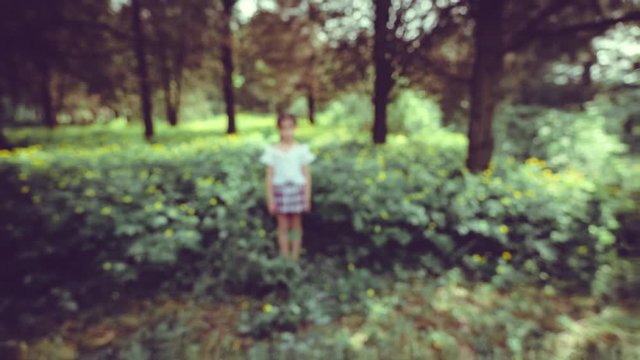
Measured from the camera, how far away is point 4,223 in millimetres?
3912

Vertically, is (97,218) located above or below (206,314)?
above

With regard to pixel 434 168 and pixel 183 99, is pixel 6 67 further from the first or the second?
pixel 183 99

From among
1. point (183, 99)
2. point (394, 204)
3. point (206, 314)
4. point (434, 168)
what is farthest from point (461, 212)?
point (183, 99)

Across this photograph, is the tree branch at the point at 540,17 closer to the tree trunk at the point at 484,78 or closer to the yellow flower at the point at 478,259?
the tree trunk at the point at 484,78

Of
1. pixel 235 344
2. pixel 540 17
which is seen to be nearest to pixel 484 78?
pixel 540 17

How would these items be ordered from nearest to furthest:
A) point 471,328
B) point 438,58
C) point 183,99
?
point 471,328 < point 438,58 < point 183,99

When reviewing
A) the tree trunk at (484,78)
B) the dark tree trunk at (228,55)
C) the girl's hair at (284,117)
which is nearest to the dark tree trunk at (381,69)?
the tree trunk at (484,78)

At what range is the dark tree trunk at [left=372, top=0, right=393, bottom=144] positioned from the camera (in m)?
7.80

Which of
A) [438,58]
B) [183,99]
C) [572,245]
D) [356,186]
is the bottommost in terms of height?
[572,245]

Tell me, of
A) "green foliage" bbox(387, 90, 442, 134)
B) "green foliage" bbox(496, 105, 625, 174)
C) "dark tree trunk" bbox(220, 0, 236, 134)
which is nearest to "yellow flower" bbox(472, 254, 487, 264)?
"green foliage" bbox(496, 105, 625, 174)

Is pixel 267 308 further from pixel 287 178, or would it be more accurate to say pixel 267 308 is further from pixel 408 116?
pixel 408 116

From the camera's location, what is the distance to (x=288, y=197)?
4.34 meters

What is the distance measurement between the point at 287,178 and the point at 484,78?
3188 mm

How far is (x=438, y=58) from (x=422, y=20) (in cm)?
113
